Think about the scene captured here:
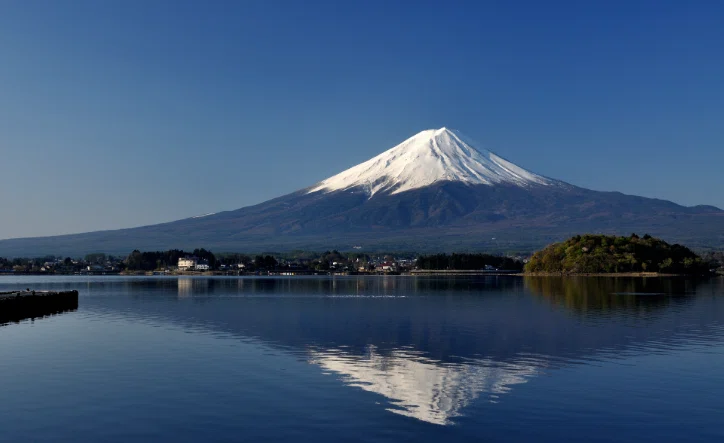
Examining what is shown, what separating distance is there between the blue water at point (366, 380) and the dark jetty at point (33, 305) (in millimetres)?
7341

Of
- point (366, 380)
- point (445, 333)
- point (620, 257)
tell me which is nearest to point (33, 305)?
point (445, 333)

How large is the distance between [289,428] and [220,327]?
2972 cm

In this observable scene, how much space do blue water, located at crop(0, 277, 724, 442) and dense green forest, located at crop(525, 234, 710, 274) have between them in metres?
123

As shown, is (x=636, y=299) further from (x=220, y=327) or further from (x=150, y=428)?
(x=150, y=428)

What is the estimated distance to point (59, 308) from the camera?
7125cm

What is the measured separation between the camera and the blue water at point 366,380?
22.7 metres

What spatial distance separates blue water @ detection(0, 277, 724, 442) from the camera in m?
22.7

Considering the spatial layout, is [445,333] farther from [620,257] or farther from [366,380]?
[620,257]

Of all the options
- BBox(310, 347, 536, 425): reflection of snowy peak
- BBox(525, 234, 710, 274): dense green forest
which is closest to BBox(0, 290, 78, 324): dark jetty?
BBox(310, 347, 536, 425): reflection of snowy peak

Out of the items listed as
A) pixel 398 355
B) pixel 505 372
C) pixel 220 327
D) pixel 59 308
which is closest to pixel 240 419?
pixel 505 372

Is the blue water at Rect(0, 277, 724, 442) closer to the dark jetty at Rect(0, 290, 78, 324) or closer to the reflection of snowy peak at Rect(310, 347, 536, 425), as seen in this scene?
the reflection of snowy peak at Rect(310, 347, 536, 425)

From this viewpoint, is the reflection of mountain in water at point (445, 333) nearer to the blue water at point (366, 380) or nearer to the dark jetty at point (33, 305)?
the blue water at point (366, 380)

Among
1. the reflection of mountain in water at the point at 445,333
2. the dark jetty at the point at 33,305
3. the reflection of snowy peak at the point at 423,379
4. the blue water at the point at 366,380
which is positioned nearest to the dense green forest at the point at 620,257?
the reflection of mountain in water at the point at 445,333

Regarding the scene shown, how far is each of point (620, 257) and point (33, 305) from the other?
13814 centimetres
